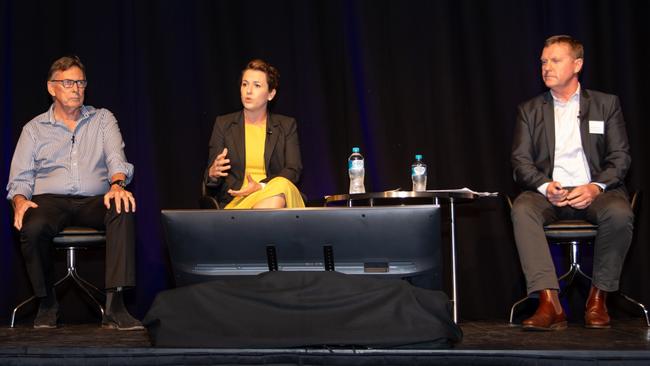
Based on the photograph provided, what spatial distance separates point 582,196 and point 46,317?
272cm

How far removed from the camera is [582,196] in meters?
3.68

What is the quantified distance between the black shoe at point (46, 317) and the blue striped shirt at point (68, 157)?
597mm

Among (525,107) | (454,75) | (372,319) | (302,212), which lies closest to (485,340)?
(372,319)

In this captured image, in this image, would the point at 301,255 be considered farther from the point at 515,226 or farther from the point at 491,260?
the point at 491,260

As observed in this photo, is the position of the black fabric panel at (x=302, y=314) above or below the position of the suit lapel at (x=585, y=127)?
below

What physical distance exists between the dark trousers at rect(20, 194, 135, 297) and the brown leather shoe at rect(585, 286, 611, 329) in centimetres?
215

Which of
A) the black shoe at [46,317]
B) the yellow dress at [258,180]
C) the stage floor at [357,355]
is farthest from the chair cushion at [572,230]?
the black shoe at [46,317]

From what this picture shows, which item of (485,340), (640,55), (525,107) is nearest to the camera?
(485,340)

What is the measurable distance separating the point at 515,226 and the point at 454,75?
126 centimetres

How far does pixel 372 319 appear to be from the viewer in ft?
8.30

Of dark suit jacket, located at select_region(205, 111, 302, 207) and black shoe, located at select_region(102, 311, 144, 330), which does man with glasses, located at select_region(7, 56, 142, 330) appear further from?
dark suit jacket, located at select_region(205, 111, 302, 207)

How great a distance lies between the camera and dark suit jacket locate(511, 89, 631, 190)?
3.89 meters

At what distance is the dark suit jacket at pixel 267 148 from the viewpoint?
13.4 ft

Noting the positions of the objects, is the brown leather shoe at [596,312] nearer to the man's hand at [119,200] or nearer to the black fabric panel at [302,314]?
the black fabric panel at [302,314]
